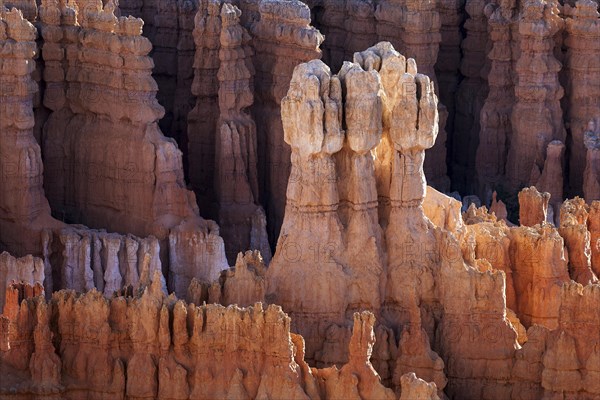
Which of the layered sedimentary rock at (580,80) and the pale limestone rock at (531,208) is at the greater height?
the layered sedimentary rock at (580,80)

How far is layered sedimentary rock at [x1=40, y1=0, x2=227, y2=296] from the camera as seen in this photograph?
42.3 meters

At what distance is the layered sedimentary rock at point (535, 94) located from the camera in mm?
48094

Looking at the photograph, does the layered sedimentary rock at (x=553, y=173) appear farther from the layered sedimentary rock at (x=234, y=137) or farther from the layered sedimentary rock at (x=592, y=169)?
the layered sedimentary rock at (x=234, y=137)

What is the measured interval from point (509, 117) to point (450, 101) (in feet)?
7.52

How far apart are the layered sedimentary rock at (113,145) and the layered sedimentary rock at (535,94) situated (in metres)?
8.08

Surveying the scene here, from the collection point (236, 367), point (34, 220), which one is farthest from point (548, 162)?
point (236, 367)

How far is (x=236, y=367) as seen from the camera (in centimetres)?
3228

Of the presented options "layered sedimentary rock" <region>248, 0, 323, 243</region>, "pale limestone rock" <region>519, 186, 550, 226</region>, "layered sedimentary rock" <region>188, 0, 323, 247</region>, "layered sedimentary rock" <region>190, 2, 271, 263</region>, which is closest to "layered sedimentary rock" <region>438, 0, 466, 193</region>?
"layered sedimentary rock" <region>188, 0, 323, 247</region>

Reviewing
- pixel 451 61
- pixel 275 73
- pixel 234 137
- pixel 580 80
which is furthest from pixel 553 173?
pixel 234 137

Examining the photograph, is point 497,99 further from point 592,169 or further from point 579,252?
point 579,252

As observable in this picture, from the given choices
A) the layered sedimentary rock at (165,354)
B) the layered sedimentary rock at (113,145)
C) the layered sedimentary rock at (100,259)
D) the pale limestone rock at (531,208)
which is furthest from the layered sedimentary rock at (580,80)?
the layered sedimentary rock at (165,354)

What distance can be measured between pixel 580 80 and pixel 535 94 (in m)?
0.97

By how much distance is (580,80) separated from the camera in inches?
1927

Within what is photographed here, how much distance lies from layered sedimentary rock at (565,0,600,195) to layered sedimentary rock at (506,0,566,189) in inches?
12.7
